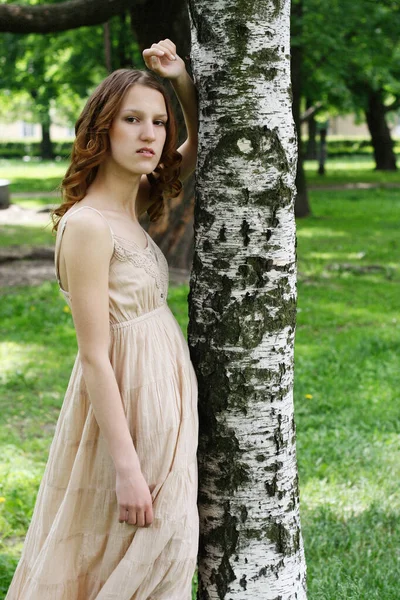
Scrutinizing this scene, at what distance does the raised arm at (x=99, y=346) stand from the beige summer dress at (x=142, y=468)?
66 millimetres

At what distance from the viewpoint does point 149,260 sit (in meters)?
2.54

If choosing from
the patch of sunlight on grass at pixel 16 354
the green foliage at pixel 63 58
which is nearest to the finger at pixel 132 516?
the patch of sunlight on grass at pixel 16 354

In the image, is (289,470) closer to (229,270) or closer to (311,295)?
(229,270)

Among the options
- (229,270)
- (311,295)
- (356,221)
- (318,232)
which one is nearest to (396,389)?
(311,295)

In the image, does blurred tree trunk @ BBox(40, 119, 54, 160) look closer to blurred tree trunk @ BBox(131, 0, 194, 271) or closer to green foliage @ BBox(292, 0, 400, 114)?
green foliage @ BBox(292, 0, 400, 114)

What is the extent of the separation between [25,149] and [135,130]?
4929cm

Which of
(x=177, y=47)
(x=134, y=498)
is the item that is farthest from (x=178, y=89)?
(x=177, y=47)

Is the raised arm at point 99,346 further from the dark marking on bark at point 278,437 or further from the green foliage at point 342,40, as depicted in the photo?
the green foliage at point 342,40

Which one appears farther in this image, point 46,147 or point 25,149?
point 25,149

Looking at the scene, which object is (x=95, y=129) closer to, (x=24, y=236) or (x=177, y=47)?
(x=177, y=47)

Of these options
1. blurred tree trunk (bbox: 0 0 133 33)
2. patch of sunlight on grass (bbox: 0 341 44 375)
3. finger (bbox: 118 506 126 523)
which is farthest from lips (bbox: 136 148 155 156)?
blurred tree trunk (bbox: 0 0 133 33)

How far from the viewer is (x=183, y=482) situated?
8.06ft

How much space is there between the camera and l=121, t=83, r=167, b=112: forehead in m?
2.48

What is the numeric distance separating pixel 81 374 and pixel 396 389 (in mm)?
4059
